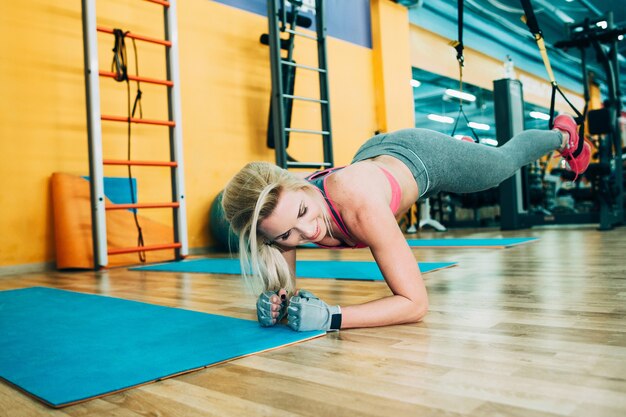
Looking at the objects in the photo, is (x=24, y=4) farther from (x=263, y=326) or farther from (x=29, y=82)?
(x=263, y=326)

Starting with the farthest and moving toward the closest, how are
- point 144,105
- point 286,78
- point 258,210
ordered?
point 286,78
point 144,105
point 258,210

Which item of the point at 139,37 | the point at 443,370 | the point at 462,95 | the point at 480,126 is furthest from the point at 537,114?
the point at 443,370

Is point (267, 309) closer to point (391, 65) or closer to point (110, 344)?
point (110, 344)

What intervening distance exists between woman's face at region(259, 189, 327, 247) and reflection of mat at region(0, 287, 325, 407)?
0.85ft

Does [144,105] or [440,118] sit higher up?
[440,118]

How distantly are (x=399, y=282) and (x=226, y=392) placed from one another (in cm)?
58

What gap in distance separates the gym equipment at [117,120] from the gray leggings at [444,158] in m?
2.05

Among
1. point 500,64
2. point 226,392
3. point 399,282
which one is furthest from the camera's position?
point 500,64

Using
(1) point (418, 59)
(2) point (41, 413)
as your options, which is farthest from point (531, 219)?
(2) point (41, 413)

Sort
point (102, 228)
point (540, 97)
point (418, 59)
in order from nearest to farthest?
point (102, 228)
point (418, 59)
point (540, 97)

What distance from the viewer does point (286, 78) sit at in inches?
175

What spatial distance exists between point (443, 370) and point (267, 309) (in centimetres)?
56

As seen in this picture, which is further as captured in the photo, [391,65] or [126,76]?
[391,65]

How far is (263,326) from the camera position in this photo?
1.46 meters
